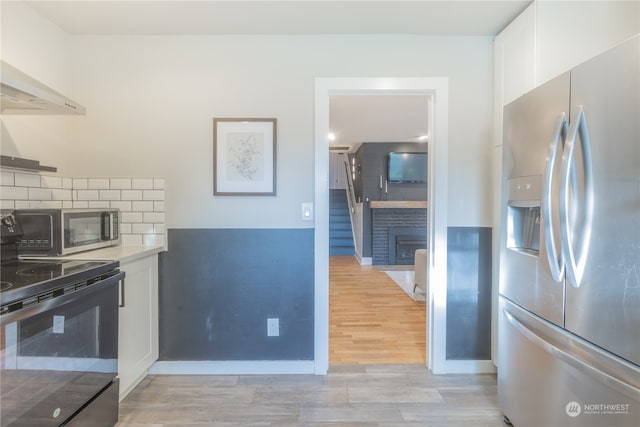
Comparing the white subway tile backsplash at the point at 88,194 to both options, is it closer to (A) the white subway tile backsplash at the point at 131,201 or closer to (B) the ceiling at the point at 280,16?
(A) the white subway tile backsplash at the point at 131,201

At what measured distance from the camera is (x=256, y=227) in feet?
7.16

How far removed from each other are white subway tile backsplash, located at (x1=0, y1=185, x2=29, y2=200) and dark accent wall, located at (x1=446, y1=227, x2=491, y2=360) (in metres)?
2.67

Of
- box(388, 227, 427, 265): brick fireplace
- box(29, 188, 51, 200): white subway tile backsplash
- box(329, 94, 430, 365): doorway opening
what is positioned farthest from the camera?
box(388, 227, 427, 265): brick fireplace

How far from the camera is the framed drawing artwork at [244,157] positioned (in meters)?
2.15

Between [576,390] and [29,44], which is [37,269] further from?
[576,390]

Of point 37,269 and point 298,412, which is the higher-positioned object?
point 37,269

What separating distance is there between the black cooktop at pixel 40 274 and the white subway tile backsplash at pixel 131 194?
0.66 meters

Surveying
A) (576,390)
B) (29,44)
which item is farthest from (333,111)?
(576,390)

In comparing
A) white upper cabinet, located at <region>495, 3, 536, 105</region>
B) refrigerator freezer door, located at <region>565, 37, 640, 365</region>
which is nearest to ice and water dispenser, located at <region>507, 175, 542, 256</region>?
refrigerator freezer door, located at <region>565, 37, 640, 365</region>

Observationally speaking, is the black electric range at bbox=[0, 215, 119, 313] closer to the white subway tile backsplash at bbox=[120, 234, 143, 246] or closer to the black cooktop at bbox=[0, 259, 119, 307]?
the black cooktop at bbox=[0, 259, 119, 307]

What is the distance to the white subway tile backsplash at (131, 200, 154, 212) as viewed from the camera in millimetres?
2158

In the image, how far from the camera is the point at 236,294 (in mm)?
2178

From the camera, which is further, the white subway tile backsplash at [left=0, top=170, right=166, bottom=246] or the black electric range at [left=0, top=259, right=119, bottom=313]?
the white subway tile backsplash at [left=0, top=170, right=166, bottom=246]

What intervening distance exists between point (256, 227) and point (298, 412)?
3.82ft
